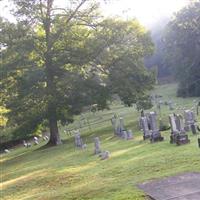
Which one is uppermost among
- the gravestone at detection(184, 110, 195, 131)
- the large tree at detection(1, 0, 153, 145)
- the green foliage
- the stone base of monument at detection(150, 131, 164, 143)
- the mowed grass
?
the large tree at detection(1, 0, 153, 145)

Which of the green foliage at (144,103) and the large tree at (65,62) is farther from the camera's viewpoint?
the green foliage at (144,103)

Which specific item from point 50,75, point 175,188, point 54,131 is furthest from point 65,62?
point 175,188

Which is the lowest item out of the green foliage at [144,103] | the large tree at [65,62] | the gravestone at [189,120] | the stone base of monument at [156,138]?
the stone base of monument at [156,138]

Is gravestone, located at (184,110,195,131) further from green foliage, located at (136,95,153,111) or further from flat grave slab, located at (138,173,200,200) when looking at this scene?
green foliage, located at (136,95,153,111)

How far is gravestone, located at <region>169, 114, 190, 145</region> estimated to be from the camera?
1584 cm

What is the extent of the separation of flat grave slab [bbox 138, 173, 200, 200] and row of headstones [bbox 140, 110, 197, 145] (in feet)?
18.6

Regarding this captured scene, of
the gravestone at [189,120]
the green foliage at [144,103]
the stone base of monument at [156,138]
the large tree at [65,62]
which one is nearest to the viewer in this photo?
the stone base of monument at [156,138]

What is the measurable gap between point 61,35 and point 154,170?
70.6 ft

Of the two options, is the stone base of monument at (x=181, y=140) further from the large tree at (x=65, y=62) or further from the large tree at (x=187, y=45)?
the large tree at (x=187, y=45)

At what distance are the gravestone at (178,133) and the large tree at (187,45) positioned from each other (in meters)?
36.0

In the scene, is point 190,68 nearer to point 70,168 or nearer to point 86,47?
point 86,47

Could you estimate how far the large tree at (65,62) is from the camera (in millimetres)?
30328

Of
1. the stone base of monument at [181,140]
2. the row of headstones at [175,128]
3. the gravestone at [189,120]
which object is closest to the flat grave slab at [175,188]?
the stone base of monument at [181,140]

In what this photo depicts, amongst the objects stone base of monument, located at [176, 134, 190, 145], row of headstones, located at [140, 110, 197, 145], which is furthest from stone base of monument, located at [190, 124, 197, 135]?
stone base of monument, located at [176, 134, 190, 145]
